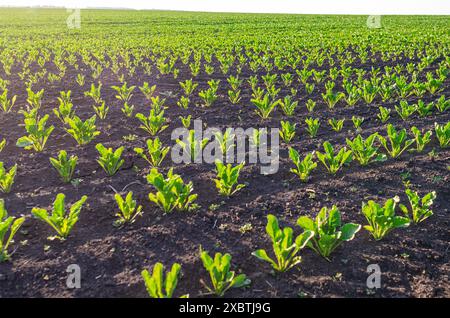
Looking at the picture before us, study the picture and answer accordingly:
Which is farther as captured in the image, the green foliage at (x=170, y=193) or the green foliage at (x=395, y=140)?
the green foliage at (x=395, y=140)

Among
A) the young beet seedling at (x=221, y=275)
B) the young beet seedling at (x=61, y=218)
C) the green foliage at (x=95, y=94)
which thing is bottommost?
the young beet seedling at (x=221, y=275)

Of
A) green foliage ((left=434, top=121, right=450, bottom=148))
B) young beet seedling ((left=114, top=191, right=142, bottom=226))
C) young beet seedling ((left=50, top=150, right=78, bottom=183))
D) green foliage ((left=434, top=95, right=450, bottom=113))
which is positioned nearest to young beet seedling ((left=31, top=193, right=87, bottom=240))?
young beet seedling ((left=114, top=191, right=142, bottom=226))

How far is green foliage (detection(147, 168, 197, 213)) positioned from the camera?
3570 mm

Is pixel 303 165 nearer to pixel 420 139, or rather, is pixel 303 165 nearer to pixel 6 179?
pixel 420 139

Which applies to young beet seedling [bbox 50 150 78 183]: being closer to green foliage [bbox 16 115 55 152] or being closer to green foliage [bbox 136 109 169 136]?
green foliage [bbox 16 115 55 152]

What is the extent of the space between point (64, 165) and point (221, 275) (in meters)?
A: 2.47

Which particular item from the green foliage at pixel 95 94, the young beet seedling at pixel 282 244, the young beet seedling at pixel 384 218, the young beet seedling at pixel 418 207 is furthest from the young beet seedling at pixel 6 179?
the young beet seedling at pixel 418 207

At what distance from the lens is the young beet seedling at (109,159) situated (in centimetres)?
432

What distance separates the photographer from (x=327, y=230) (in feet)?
10.4

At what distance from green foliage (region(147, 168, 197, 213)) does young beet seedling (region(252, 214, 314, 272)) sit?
986 mm

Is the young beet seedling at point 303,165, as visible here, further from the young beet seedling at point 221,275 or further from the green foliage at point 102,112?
the green foliage at point 102,112

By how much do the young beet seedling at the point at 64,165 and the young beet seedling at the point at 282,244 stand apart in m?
2.41
